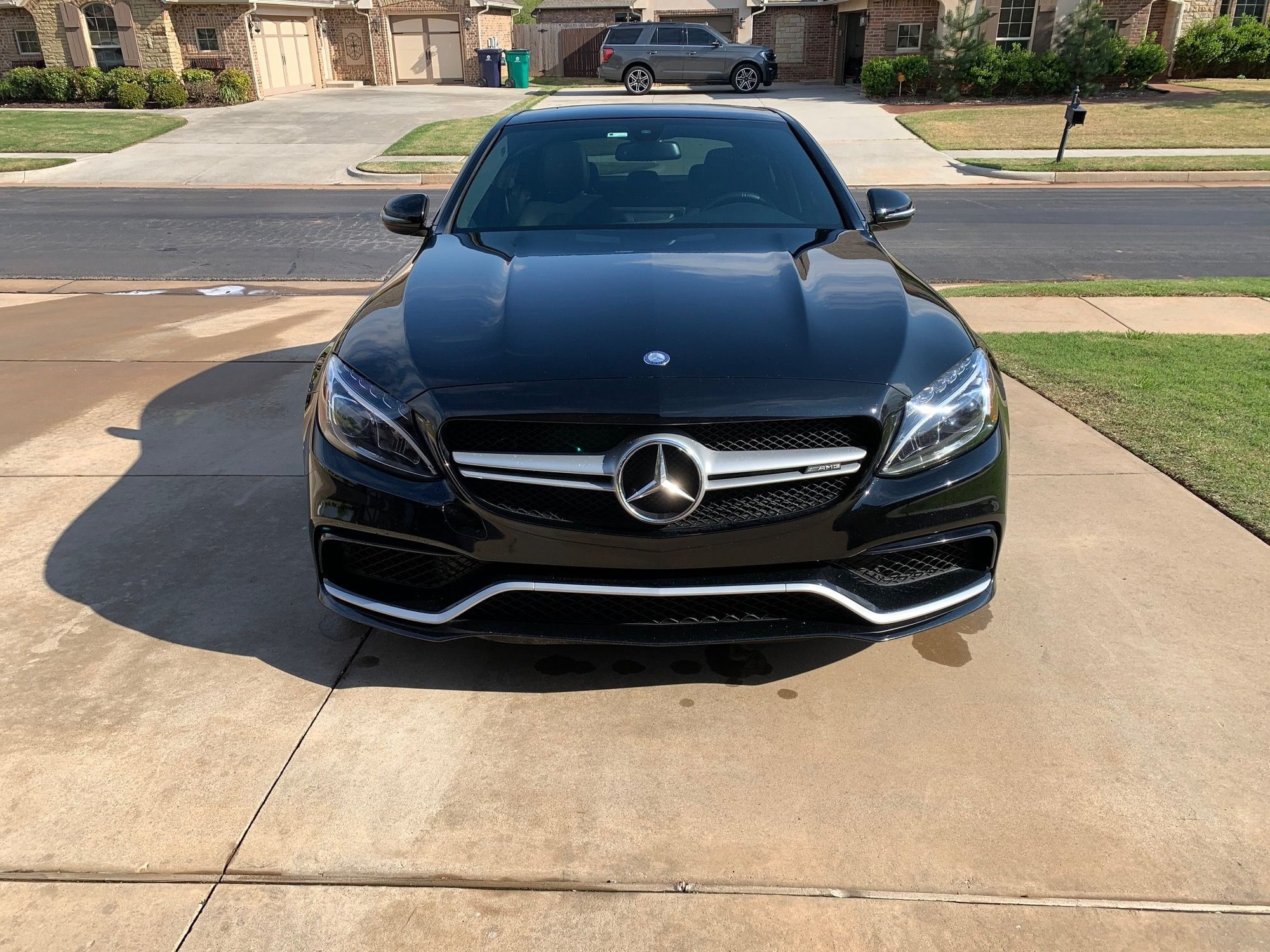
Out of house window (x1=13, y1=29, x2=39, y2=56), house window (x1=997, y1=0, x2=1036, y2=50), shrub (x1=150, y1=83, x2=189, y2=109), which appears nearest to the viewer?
shrub (x1=150, y1=83, x2=189, y2=109)

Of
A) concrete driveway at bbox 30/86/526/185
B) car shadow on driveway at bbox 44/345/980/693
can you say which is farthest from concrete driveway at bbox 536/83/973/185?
car shadow on driveway at bbox 44/345/980/693

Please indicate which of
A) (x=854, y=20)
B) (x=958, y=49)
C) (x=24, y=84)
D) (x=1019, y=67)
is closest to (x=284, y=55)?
(x=24, y=84)

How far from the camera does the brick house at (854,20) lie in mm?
28375

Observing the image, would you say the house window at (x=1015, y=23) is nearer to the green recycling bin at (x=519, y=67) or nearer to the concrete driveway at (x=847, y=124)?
the concrete driveway at (x=847, y=124)

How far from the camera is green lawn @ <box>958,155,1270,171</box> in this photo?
17.1m

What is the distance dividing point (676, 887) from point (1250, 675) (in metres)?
2.00

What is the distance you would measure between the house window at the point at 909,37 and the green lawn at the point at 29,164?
22.2 metres

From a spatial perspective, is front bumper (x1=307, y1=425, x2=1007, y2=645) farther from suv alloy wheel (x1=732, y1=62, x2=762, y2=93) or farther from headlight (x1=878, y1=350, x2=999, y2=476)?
suv alloy wheel (x1=732, y1=62, x2=762, y2=93)

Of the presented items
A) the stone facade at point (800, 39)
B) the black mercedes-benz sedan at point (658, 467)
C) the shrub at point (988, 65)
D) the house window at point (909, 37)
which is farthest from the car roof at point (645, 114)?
the stone facade at point (800, 39)

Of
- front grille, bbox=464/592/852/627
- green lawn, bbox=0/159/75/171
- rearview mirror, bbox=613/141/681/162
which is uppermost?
rearview mirror, bbox=613/141/681/162

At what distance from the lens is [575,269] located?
140 inches

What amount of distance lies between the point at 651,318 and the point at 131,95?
2880 centimetres

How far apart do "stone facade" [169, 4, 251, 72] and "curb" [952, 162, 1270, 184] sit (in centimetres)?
2297

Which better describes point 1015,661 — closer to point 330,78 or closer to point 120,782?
point 120,782
